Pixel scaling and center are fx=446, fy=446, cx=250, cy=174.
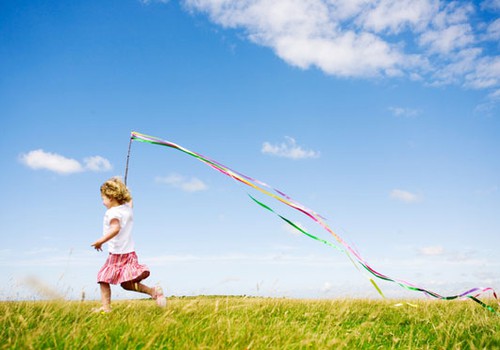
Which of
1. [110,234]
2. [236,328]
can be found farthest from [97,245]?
[236,328]

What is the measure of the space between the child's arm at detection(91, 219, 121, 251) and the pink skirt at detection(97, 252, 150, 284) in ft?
0.97

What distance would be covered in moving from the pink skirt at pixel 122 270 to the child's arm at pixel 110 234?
295 millimetres

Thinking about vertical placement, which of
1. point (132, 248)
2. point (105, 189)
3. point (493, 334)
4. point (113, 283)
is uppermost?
point (105, 189)

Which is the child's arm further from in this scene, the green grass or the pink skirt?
the green grass

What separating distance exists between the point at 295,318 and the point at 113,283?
102 inches

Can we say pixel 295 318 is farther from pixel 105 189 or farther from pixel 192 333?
pixel 105 189

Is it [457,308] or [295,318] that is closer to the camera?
[295,318]

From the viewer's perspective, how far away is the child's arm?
6121 millimetres

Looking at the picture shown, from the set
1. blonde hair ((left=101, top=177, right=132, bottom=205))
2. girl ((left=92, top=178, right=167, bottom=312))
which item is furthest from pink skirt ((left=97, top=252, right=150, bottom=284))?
blonde hair ((left=101, top=177, right=132, bottom=205))

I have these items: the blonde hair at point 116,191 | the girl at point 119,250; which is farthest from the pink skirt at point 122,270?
the blonde hair at point 116,191

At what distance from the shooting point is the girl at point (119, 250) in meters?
6.19

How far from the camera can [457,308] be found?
7.27 metres

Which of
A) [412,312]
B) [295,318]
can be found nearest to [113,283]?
[295,318]

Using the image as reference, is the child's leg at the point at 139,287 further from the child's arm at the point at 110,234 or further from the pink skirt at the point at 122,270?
the child's arm at the point at 110,234
